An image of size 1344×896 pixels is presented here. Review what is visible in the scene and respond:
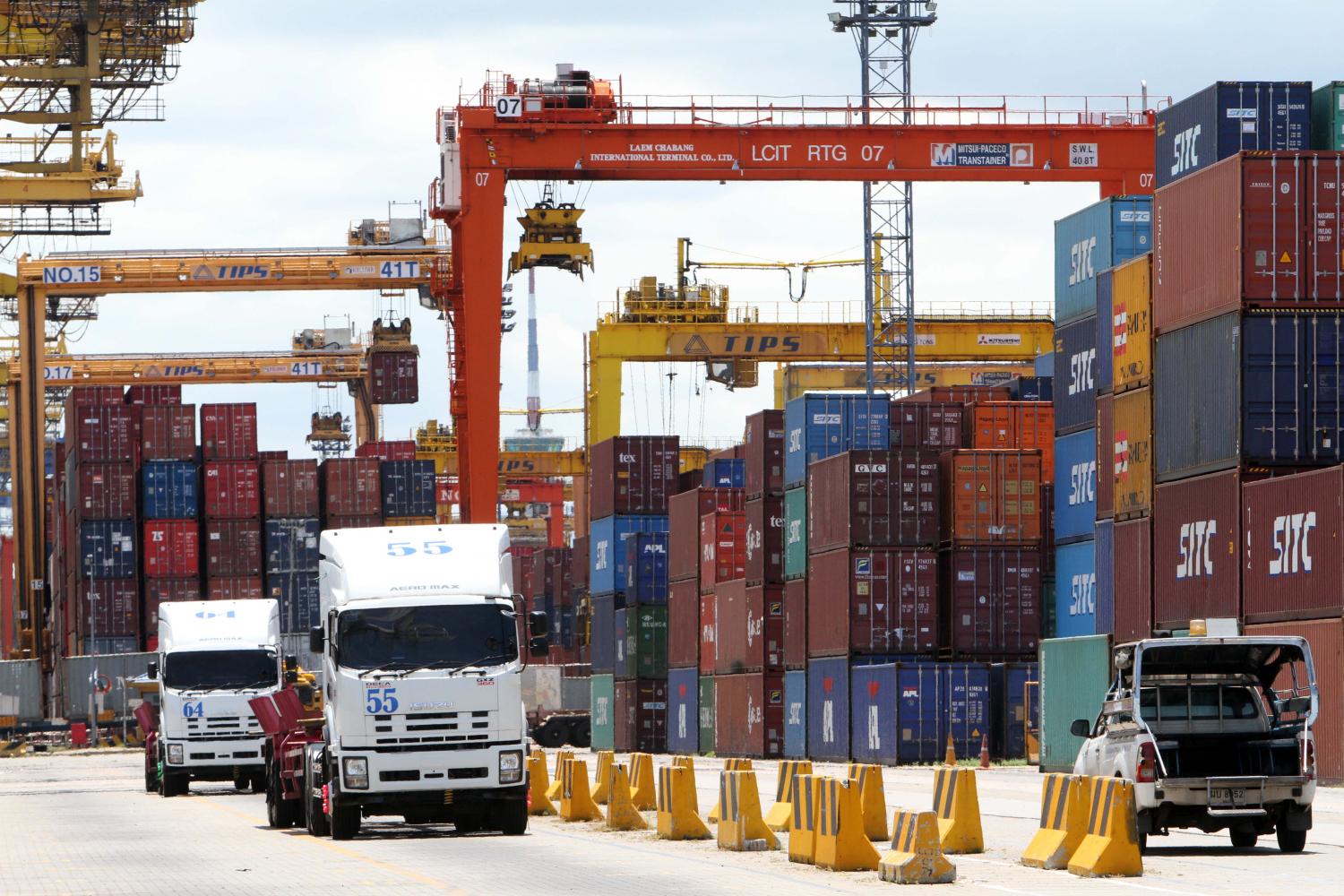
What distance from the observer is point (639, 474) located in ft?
207

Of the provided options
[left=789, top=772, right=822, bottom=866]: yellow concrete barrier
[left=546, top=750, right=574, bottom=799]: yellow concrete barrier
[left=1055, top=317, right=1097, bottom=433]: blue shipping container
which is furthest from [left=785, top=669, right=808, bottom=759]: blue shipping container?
[left=789, top=772, right=822, bottom=866]: yellow concrete barrier

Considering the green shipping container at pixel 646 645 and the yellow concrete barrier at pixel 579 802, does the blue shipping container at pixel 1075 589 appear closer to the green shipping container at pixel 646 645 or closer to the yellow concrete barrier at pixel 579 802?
the yellow concrete barrier at pixel 579 802

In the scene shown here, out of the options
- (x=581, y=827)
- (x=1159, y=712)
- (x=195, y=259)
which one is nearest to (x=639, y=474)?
(x=195, y=259)

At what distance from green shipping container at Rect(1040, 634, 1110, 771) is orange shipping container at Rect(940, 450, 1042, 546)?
6566 mm

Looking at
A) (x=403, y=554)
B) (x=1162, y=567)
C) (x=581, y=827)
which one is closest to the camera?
(x=403, y=554)

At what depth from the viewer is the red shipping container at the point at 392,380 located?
252ft

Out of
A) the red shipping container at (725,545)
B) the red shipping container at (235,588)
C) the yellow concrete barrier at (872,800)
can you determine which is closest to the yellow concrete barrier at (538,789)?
the yellow concrete barrier at (872,800)

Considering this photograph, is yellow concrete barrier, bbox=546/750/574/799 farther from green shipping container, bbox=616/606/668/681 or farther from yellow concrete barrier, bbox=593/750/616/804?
green shipping container, bbox=616/606/668/681

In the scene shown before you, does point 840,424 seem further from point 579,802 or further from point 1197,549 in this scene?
point 579,802

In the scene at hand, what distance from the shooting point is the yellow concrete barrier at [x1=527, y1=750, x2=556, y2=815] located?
91.8 ft

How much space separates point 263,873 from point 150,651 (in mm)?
57462

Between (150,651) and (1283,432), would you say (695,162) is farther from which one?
(150,651)

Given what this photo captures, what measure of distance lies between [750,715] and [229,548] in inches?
1123

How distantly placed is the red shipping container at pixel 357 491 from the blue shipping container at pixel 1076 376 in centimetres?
3873
